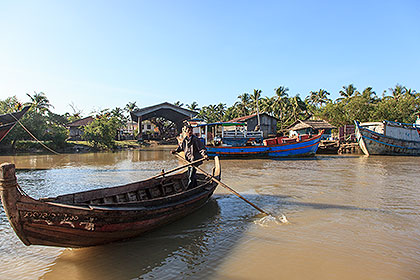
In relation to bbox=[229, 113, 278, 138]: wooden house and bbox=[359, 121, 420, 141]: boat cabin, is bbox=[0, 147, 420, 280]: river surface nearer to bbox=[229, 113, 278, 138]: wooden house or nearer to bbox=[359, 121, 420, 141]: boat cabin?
bbox=[359, 121, 420, 141]: boat cabin

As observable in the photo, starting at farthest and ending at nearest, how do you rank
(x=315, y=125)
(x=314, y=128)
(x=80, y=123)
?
(x=80, y=123) → (x=315, y=125) → (x=314, y=128)

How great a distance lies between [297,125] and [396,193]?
22.9m

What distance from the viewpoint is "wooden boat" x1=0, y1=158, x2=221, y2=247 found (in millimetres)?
2861

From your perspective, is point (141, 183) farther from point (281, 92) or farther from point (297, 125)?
point (281, 92)

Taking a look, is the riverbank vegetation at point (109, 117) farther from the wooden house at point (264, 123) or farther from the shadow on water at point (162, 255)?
the shadow on water at point (162, 255)

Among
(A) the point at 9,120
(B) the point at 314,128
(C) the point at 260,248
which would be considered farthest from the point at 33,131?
(B) the point at 314,128

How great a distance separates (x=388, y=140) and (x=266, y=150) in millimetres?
10340

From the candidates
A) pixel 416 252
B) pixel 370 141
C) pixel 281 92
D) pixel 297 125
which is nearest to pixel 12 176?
pixel 416 252

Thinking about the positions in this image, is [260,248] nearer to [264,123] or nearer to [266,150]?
[266,150]

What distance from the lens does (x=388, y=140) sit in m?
19.7

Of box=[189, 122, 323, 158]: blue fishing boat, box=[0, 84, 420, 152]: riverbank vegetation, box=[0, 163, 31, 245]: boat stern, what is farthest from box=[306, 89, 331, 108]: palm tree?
box=[0, 163, 31, 245]: boat stern

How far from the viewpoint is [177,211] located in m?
4.91

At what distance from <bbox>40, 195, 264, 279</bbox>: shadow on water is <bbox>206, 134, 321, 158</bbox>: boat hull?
478 inches

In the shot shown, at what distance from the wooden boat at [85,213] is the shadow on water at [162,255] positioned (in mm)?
249
